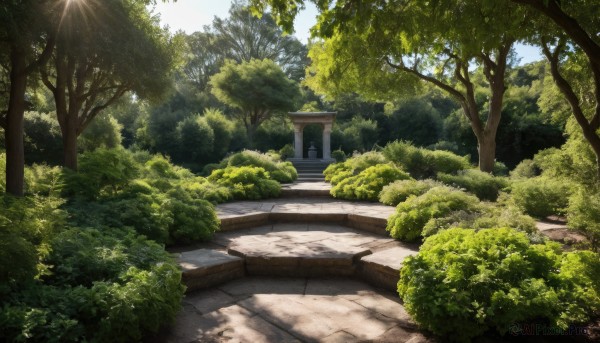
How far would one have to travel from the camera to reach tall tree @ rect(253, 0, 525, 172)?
12.8ft

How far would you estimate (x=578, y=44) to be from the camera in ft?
11.0

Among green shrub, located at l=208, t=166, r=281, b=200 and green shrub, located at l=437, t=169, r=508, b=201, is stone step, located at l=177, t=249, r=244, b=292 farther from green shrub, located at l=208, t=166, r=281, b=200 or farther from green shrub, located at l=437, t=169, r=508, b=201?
green shrub, located at l=437, t=169, r=508, b=201

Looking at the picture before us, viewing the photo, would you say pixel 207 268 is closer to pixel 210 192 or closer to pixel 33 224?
pixel 33 224

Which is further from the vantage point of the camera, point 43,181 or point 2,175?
point 2,175

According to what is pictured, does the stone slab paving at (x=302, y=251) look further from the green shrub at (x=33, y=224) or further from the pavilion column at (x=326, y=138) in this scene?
the pavilion column at (x=326, y=138)

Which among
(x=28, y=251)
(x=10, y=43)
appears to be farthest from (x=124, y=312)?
(x=10, y=43)

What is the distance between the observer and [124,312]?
7.51ft

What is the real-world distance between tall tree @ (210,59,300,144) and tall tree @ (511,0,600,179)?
19106 mm

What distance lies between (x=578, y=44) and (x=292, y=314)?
3618 millimetres

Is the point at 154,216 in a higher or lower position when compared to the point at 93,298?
higher

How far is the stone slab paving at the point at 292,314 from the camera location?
2.73 metres

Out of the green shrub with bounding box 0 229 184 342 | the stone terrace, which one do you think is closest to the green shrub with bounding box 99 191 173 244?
the stone terrace

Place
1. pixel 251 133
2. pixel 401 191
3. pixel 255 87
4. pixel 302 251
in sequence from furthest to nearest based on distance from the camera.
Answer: pixel 251 133, pixel 255 87, pixel 401 191, pixel 302 251

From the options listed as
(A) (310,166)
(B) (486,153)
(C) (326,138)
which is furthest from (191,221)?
(C) (326,138)
